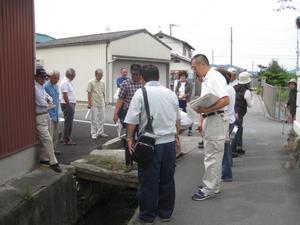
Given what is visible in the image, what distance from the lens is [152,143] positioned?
4.68 metres

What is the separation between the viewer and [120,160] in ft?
24.9

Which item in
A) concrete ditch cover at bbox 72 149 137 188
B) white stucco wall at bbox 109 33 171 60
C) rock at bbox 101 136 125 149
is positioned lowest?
concrete ditch cover at bbox 72 149 137 188

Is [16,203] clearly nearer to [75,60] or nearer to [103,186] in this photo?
[103,186]

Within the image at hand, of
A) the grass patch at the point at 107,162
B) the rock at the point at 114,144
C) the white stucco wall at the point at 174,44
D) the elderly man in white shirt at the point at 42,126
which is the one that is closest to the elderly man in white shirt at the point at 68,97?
the rock at the point at 114,144

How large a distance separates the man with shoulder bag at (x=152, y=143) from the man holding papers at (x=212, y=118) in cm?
71

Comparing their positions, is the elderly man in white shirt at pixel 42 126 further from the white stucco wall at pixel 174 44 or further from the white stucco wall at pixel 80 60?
the white stucco wall at pixel 174 44

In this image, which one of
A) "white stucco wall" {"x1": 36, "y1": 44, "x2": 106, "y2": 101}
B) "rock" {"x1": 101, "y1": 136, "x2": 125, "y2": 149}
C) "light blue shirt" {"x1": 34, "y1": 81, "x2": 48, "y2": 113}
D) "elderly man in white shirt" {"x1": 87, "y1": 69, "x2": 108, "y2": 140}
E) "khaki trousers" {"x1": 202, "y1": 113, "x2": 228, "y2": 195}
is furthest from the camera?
"white stucco wall" {"x1": 36, "y1": 44, "x2": 106, "y2": 101}

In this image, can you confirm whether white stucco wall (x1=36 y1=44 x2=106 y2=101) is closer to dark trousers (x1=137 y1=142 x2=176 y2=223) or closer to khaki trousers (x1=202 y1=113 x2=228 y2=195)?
khaki trousers (x1=202 y1=113 x2=228 y2=195)

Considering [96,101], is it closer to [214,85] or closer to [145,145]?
[214,85]

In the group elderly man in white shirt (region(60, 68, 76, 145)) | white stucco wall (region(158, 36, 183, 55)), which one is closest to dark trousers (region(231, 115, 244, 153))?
elderly man in white shirt (region(60, 68, 76, 145))

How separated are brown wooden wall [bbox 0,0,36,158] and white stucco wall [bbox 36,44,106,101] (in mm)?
15938

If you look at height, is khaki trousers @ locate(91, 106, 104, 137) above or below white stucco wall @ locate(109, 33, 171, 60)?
below

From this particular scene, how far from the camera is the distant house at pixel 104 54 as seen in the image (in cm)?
2252

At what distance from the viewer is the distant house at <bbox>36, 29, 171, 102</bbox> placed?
22516 millimetres
